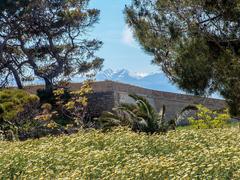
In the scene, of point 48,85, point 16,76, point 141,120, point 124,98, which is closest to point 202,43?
point 141,120

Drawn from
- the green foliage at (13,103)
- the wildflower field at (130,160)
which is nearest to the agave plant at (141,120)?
the green foliage at (13,103)

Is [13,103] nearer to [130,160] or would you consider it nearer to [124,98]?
[124,98]

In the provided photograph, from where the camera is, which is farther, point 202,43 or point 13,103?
point 13,103

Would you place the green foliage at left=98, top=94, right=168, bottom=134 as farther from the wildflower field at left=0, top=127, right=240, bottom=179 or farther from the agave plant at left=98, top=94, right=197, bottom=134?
the wildflower field at left=0, top=127, right=240, bottom=179

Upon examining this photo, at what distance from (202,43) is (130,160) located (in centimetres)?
909

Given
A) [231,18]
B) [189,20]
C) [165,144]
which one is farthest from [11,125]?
[165,144]

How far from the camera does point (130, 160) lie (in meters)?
5.00

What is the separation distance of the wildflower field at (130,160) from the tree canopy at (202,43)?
20.9 ft

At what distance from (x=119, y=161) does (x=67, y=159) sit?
0.62 meters

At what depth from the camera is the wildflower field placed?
4137 millimetres

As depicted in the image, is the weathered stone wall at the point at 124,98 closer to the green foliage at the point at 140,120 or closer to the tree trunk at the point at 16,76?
the tree trunk at the point at 16,76

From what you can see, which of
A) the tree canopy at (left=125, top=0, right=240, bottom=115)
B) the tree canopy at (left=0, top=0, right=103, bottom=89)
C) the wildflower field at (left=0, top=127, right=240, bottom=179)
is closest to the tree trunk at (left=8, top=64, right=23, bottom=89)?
the tree canopy at (left=0, top=0, right=103, bottom=89)

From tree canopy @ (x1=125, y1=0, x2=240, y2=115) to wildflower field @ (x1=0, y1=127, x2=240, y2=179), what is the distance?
6.38 metres

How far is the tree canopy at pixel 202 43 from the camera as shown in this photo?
13.3 m
